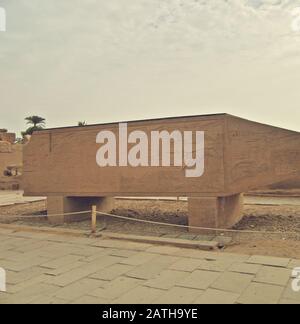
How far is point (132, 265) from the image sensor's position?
17.5ft

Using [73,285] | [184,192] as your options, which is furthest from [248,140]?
A: [73,285]

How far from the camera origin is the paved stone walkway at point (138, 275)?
3.99 metres

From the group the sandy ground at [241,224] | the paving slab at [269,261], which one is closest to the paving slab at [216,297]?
the paving slab at [269,261]

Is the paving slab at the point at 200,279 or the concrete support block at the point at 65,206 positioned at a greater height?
the concrete support block at the point at 65,206

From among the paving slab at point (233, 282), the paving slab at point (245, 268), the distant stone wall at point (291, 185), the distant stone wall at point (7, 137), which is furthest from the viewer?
the distant stone wall at point (7, 137)

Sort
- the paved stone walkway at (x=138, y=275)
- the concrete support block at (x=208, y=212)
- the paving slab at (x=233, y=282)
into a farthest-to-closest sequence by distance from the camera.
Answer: the concrete support block at (x=208, y=212) → the paving slab at (x=233, y=282) → the paved stone walkway at (x=138, y=275)

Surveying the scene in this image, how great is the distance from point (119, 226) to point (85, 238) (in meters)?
1.68

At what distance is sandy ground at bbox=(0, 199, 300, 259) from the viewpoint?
640 cm

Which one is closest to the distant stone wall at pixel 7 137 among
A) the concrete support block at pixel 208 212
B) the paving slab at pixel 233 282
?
the concrete support block at pixel 208 212

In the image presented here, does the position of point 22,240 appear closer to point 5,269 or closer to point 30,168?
point 5,269

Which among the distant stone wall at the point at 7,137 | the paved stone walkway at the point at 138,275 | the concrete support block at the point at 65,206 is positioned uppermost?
the distant stone wall at the point at 7,137

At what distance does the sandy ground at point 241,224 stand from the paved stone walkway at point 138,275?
0.92 m

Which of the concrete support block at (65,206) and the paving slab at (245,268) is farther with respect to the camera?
the concrete support block at (65,206)

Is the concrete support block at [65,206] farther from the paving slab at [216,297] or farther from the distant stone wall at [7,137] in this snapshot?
the distant stone wall at [7,137]
